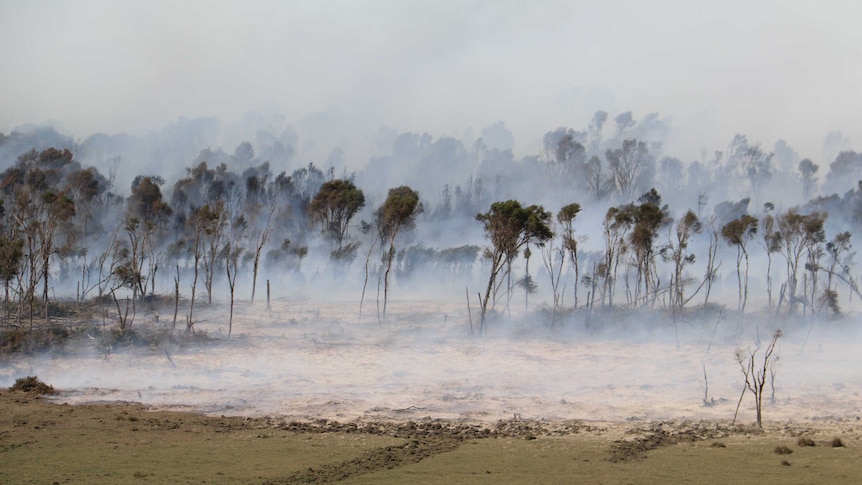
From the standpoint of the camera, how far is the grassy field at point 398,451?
15211 mm

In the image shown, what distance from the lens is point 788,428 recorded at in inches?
818

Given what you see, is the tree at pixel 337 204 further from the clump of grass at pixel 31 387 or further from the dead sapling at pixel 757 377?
the clump of grass at pixel 31 387

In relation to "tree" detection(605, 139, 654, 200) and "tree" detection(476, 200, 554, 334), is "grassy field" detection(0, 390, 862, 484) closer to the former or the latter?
"tree" detection(476, 200, 554, 334)

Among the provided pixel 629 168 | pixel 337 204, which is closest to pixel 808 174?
pixel 629 168

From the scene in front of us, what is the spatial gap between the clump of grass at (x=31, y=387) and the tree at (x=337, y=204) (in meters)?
38.4

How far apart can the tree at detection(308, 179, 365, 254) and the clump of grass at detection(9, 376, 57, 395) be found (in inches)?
1510

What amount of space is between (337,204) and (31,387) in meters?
38.9

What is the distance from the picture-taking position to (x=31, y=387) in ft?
89.1

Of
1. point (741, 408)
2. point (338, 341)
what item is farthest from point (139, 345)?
point (741, 408)

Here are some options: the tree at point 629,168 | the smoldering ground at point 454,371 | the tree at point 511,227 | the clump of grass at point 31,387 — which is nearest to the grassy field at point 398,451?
the smoldering ground at point 454,371

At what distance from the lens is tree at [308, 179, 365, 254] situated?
211 ft

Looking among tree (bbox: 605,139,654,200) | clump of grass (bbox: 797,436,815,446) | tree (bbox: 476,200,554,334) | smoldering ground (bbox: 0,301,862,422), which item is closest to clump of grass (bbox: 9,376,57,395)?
smoldering ground (bbox: 0,301,862,422)

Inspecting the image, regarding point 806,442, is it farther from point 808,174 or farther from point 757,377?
point 808,174

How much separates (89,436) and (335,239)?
51.9 m
